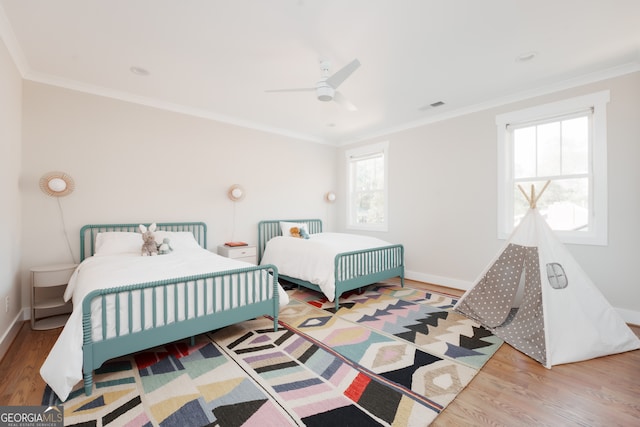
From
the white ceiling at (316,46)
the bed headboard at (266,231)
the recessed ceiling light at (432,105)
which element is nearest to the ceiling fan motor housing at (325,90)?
the white ceiling at (316,46)

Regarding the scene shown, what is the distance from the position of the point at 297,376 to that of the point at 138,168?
11.4 feet

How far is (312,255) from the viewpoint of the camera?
3.95 metres

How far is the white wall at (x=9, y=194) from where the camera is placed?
99.6 inches

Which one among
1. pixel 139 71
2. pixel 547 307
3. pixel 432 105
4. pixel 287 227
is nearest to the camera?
pixel 547 307

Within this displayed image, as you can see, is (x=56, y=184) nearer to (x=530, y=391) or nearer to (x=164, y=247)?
(x=164, y=247)

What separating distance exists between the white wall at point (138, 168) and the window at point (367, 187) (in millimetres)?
1204

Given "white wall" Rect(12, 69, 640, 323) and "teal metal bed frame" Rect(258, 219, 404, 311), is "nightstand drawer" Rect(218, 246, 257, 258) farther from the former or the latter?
"teal metal bed frame" Rect(258, 219, 404, 311)

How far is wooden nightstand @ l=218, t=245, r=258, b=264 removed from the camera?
171 inches

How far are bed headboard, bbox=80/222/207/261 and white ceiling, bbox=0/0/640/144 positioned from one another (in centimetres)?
170

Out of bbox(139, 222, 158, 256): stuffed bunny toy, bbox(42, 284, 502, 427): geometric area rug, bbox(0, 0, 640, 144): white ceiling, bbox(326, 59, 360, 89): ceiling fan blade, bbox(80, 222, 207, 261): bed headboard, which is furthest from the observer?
bbox(80, 222, 207, 261): bed headboard

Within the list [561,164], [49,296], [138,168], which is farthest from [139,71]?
[561,164]

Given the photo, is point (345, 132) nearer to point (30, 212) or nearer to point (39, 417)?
point (30, 212)

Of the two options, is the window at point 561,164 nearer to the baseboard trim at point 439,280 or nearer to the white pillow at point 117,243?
the baseboard trim at point 439,280

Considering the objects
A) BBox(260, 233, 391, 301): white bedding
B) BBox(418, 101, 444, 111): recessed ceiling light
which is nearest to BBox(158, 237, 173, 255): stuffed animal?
BBox(260, 233, 391, 301): white bedding
